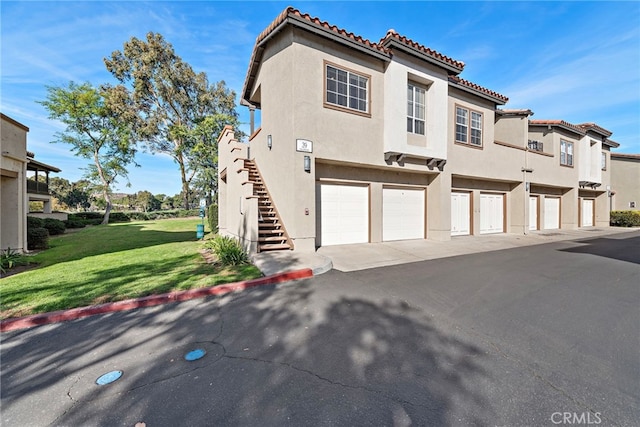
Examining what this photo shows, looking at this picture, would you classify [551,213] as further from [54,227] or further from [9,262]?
[54,227]

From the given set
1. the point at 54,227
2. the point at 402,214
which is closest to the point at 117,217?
the point at 54,227

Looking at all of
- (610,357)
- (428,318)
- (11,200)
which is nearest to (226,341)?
(428,318)

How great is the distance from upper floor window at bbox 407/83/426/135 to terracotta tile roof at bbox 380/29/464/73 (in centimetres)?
124

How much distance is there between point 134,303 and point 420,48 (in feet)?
39.1

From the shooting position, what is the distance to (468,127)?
499 inches

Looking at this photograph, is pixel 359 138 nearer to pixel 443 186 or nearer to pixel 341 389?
pixel 443 186

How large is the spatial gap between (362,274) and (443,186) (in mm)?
7382

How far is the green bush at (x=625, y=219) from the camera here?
2083cm

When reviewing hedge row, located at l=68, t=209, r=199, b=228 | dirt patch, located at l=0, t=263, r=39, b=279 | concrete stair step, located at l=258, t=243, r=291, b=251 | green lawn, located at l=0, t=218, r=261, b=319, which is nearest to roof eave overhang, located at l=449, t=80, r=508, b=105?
concrete stair step, located at l=258, t=243, r=291, b=251

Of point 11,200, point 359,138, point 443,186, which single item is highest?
point 359,138

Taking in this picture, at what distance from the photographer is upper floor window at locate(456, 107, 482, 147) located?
12477mm

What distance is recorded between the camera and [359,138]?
951 cm

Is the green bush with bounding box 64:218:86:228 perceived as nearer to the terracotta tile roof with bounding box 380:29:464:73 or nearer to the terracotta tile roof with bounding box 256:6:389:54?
the terracotta tile roof with bounding box 256:6:389:54

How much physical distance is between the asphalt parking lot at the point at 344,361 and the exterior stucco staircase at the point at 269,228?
10.5 ft
